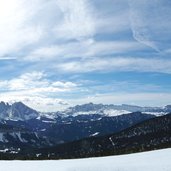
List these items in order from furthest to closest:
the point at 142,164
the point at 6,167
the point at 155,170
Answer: the point at 6,167
the point at 142,164
the point at 155,170

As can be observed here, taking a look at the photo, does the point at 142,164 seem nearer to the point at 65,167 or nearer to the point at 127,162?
the point at 127,162

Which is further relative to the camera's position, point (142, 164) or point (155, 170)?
point (142, 164)

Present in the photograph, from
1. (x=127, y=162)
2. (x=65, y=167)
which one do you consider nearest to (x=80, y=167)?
(x=65, y=167)

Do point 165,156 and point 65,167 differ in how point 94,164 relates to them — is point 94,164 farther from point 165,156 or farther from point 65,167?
point 165,156

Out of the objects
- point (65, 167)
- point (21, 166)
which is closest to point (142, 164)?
point (65, 167)

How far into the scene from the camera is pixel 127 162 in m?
21.7

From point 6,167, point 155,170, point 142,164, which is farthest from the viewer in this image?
point 6,167

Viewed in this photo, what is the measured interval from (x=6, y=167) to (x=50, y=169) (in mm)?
3132

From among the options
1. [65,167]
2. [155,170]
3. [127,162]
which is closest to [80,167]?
[65,167]

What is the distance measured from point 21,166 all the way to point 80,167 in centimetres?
441

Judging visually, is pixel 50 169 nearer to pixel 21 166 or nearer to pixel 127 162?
pixel 21 166

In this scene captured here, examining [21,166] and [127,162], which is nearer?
[127,162]

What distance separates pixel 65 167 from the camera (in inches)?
843

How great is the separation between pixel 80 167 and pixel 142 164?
3.44 m
